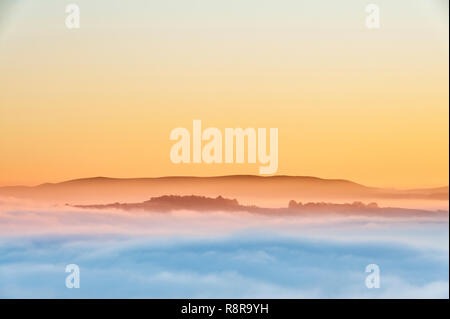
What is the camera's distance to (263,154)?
4465 mm

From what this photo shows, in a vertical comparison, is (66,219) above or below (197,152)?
below

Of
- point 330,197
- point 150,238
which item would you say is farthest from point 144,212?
point 330,197

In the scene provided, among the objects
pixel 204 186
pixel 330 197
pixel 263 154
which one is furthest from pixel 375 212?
pixel 204 186

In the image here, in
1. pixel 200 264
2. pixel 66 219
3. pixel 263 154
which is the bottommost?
pixel 200 264

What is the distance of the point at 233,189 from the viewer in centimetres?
446

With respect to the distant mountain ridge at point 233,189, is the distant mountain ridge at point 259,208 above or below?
below

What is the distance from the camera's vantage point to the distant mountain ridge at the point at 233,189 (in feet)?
14.6

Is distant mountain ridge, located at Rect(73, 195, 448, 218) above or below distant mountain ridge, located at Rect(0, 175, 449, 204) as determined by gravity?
below

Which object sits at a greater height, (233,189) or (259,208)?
(233,189)

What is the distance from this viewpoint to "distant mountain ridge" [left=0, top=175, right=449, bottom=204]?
14.6 ft

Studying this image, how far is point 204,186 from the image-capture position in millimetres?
4449

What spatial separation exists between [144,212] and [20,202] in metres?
0.75

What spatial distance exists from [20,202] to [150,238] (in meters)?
0.82

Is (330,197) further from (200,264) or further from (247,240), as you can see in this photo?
(200,264)
